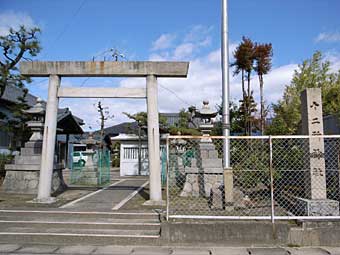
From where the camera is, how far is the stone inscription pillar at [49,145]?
9.43 m

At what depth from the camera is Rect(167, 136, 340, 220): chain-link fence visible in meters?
6.93

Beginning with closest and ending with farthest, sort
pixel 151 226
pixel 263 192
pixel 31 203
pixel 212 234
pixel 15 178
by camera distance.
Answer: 1. pixel 212 234
2. pixel 151 226
3. pixel 31 203
4. pixel 263 192
5. pixel 15 178

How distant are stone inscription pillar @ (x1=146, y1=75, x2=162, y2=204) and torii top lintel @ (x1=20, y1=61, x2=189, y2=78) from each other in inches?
14.0

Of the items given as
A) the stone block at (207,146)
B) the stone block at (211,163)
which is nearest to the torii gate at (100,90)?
the stone block at (211,163)

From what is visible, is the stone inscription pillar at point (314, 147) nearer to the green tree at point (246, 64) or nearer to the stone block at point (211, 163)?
the stone block at point (211, 163)

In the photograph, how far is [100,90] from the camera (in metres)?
9.67

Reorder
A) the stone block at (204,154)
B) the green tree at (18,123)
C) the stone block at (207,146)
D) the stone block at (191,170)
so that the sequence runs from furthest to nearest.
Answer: the green tree at (18,123) < the stone block at (207,146) < the stone block at (204,154) < the stone block at (191,170)

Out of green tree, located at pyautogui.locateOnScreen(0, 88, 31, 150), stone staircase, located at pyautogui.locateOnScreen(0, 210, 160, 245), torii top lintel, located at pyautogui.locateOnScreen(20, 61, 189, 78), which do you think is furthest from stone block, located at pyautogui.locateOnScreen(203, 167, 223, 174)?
green tree, located at pyautogui.locateOnScreen(0, 88, 31, 150)

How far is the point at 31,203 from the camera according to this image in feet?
30.1

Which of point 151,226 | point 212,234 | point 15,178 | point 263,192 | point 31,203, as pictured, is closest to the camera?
point 212,234

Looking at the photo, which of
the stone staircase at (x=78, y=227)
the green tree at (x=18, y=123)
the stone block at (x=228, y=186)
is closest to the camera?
the stone staircase at (x=78, y=227)

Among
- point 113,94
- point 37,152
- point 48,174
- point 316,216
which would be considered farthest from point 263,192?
point 37,152

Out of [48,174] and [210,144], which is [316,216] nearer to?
[210,144]

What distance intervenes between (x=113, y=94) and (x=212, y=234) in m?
5.29
